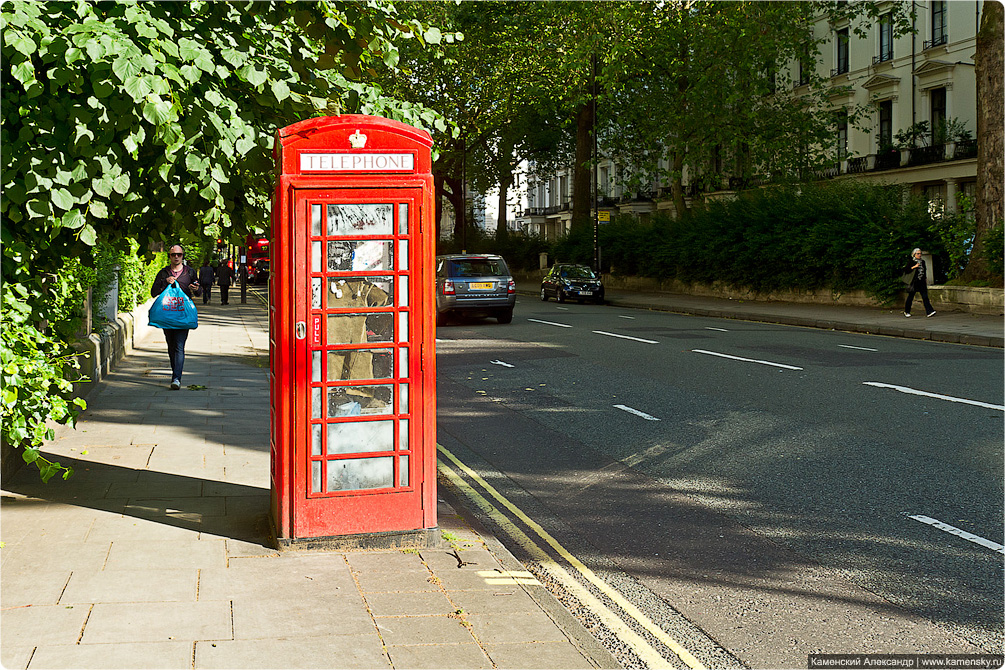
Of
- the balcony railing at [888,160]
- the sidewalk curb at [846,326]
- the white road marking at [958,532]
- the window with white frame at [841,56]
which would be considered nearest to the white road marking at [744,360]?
the sidewalk curb at [846,326]

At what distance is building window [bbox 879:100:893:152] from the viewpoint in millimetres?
46219

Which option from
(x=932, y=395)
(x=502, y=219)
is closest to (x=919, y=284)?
(x=932, y=395)

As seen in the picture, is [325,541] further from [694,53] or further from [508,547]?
[694,53]

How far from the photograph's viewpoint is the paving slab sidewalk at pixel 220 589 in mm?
3836

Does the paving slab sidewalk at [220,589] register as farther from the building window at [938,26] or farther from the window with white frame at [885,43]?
the window with white frame at [885,43]

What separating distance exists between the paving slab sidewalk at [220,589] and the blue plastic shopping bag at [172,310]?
4.20 metres

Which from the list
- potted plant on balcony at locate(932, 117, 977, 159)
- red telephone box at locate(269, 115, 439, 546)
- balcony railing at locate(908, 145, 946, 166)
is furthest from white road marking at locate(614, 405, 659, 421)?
balcony railing at locate(908, 145, 946, 166)

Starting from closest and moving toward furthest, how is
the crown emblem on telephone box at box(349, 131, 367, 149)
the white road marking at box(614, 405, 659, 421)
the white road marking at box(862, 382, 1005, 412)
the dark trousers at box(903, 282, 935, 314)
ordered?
the crown emblem on telephone box at box(349, 131, 367, 149)
the white road marking at box(614, 405, 659, 421)
the white road marking at box(862, 382, 1005, 412)
the dark trousers at box(903, 282, 935, 314)

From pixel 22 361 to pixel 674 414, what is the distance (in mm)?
6242

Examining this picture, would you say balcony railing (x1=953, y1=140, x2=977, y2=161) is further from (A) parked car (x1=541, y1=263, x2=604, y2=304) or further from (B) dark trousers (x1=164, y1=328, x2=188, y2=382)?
(B) dark trousers (x1=164, y1=328, x2=188, y2=382)

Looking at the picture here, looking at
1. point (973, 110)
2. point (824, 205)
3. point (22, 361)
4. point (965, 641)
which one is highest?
point (973, 110)

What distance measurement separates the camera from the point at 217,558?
16.7ft

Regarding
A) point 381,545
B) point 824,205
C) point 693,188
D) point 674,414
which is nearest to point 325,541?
point 381,545

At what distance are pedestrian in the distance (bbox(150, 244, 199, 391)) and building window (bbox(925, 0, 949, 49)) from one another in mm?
39208
